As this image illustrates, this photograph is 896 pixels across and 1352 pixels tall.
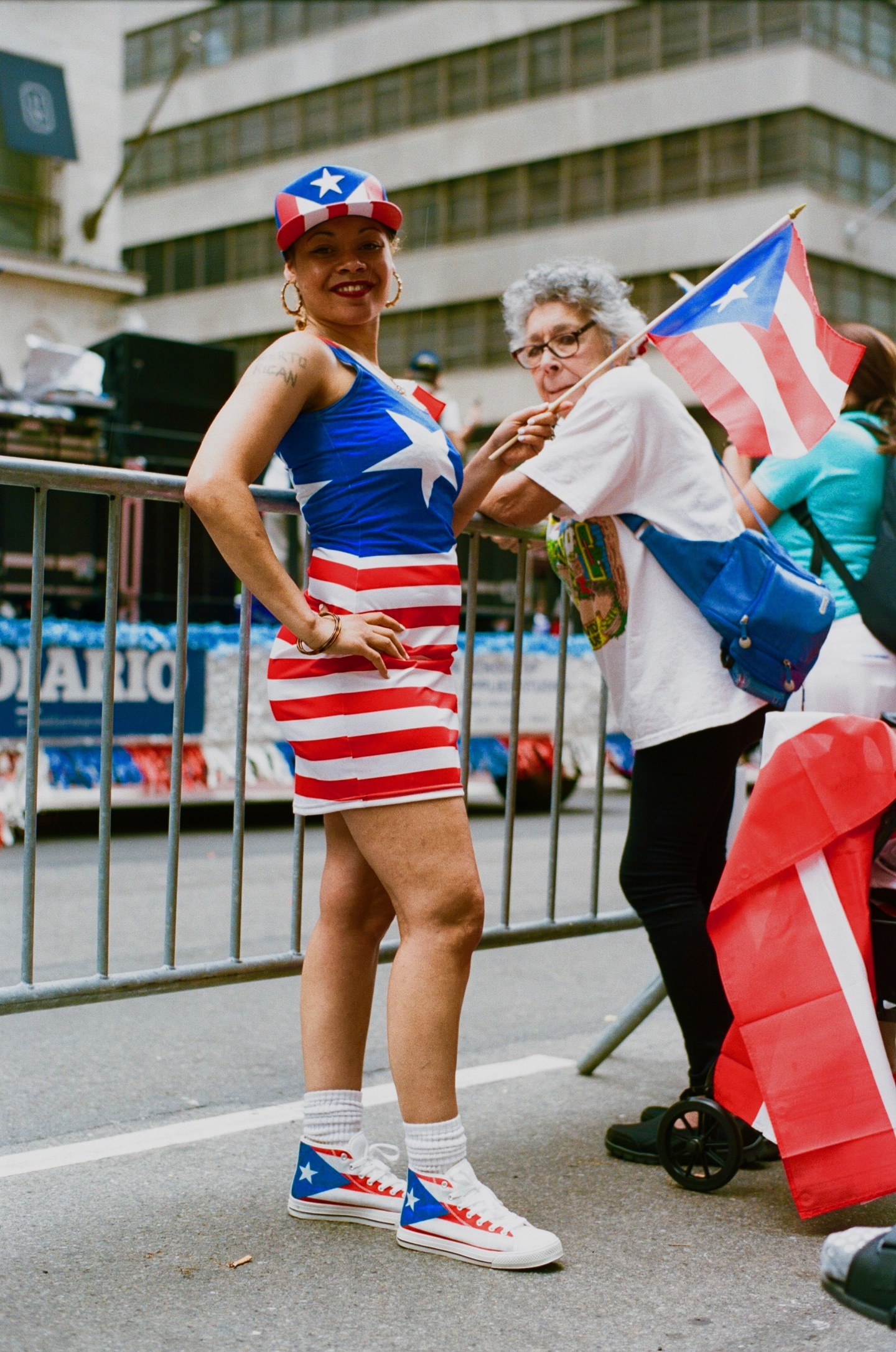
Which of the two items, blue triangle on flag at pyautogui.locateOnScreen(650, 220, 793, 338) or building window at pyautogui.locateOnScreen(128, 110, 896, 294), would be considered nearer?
blue triangle on flag at pyautogui.locateOnScreen(650, 220, 793, 338)

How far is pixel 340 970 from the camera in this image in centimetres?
289

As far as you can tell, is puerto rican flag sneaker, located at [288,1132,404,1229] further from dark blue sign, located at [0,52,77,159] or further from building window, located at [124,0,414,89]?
building window, located at [124,0,414,89]

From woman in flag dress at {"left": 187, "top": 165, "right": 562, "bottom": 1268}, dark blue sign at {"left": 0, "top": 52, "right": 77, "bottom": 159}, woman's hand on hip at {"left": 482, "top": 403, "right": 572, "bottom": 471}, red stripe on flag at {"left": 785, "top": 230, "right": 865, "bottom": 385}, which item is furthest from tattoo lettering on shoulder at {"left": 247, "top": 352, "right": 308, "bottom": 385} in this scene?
dark blue sign at {"left": 0, "top": 52, "right": 77, "bottom": 159}

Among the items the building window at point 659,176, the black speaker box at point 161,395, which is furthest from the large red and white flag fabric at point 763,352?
the building window at point 659,176

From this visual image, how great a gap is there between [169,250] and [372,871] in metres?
41.8

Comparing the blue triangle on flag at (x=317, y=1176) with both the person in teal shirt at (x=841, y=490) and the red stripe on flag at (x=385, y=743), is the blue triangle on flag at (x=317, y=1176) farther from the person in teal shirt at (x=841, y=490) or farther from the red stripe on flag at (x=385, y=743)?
the person in teal shirt at (x=841, y=490)

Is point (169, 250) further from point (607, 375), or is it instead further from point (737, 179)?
point (607, 375)

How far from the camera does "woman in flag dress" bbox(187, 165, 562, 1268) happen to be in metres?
2.61

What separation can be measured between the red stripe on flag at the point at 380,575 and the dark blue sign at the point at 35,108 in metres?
22.5

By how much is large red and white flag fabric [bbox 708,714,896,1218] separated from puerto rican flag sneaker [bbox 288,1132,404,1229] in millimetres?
718

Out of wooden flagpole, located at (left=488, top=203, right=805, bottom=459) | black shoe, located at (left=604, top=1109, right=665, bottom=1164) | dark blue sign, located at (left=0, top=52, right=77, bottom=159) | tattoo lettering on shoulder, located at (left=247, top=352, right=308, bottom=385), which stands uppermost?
dark blue sign, located at (left=0, top=52, right=77, bottom=159)

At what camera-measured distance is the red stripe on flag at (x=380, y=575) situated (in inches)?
104

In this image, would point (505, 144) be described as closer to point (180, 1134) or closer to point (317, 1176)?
point (180, 1134)

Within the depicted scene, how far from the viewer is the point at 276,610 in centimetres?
254
